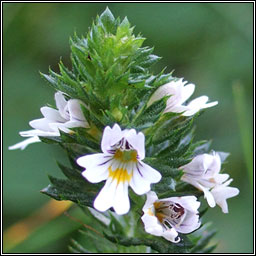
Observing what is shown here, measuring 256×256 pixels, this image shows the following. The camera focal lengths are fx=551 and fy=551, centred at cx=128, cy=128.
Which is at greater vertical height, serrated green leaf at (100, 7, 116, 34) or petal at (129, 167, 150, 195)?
serrated green leaf at (100, 7, 116, 34)

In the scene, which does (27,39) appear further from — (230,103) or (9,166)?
(230,103)

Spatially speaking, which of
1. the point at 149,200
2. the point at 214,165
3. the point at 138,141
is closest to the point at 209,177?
the point at 214,165

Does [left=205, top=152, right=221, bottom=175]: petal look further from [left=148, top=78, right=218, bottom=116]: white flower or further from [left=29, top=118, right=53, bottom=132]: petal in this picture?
[left=29, top=118, right=53, bottom=132]: petal

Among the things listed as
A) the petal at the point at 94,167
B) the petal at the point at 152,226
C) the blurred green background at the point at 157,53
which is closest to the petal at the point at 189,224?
the petal at the point at 152,226

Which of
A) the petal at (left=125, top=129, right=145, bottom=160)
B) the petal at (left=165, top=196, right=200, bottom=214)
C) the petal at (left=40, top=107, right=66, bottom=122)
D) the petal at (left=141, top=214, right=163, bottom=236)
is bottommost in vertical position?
the petal at (left=141, top=214, right=163, bottom=236)

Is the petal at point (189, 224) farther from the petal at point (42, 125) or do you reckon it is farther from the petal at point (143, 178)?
the petal at point (42, 125)

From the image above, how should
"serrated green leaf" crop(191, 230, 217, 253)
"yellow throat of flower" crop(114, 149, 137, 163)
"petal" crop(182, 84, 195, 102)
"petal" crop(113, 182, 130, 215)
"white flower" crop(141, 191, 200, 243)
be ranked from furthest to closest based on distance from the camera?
1. "serrated green leaf" crop(191, 230, 217, 253)
2. "petal" crop(182, 84, 195, 102)
3. "yellow throat of flower" crop(114, 149, 137, 163)
4. "white flower" crop(141, 191, 200, 243)
5. "petal" crop(113, 182, 130, 215)

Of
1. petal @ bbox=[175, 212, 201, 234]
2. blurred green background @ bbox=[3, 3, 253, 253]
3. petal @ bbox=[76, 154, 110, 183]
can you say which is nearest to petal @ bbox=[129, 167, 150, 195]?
petal @ bbox=[76, 154, 110, 183]
